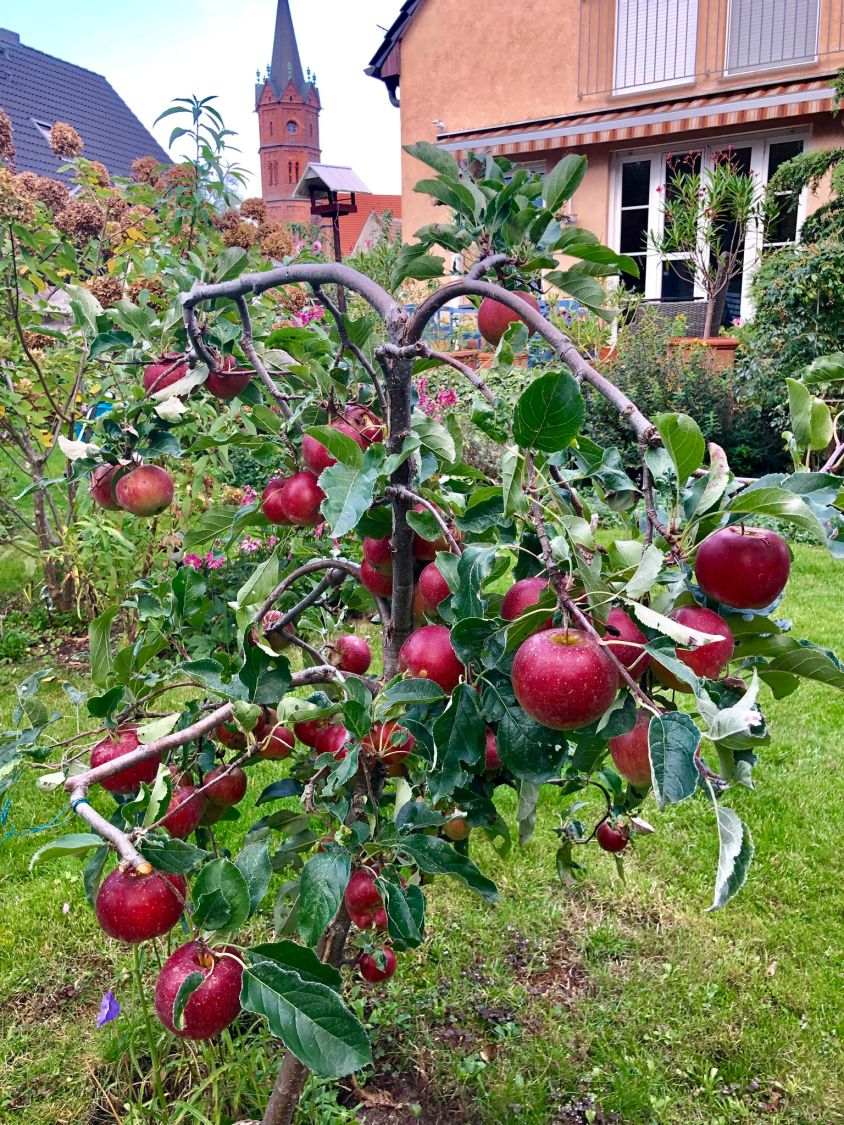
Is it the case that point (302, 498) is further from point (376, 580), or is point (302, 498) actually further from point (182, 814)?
point (182, 814)

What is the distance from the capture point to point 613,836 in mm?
1515

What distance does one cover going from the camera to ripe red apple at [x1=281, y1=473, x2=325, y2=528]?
120 centimetres

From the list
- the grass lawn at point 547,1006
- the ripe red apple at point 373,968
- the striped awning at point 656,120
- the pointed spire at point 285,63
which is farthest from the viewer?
the pointed spire at point 285,63

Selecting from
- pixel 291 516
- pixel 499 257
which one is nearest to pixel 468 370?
pixel 499 257

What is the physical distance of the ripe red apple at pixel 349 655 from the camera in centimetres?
145

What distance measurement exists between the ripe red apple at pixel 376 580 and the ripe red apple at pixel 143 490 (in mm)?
365

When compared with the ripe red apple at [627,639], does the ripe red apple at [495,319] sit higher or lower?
higher

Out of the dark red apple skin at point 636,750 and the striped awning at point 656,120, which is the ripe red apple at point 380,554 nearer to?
the dark red apple skin at point 636,750

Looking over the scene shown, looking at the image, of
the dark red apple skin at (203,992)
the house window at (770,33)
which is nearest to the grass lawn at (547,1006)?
the dark red apple skin at (203,992)

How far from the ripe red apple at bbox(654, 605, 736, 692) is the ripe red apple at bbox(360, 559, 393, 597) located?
20.0 inches

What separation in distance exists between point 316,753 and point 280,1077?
601 millimetres

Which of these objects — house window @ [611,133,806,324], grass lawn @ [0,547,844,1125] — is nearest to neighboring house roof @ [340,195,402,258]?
house window @ [611,133,806,324]

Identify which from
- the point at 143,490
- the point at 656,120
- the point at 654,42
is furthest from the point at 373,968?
the point at 654,42

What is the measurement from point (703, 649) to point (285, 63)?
53.2 meters
